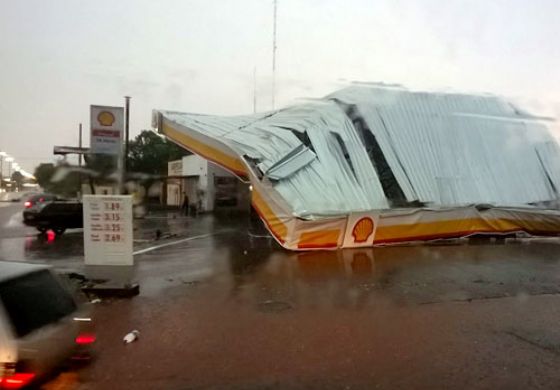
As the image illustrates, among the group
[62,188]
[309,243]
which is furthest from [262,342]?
[62,188]

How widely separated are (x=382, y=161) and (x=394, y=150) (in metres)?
0.83

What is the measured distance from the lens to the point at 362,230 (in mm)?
16969

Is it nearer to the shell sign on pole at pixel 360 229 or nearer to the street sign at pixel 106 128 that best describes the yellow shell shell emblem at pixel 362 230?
the shell sign on pole at pixel 360 229

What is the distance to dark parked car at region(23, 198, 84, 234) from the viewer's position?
835 inches

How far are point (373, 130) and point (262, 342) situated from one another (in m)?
14.1

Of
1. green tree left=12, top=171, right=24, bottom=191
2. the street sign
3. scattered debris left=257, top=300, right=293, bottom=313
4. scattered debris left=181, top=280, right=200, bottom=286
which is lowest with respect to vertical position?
scattered debris left=181, top=280, right=200, bottom=286

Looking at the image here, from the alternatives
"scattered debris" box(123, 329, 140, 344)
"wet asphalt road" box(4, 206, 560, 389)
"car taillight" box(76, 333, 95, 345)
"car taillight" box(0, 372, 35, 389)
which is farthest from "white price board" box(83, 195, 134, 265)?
"car taillight" box(0, 372, 35, 389)

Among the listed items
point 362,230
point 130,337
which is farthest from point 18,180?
point 130,337

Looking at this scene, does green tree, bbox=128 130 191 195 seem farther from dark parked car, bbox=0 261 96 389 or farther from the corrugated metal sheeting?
dark parked car, bbox=0 261 96 389

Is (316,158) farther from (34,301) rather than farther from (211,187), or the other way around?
(211,187)

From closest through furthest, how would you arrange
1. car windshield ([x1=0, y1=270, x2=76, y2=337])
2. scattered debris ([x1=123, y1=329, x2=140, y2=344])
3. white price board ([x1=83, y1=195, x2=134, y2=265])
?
car windshield ([x1=0, y1=270, x2=76, y2=337]) < scattered debris ([x1=123, y1=329, x2=140, y2=344]) < white price board ([x1=83, y1=195, x2=134, y2=265])

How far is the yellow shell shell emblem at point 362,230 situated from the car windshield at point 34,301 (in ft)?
40.6

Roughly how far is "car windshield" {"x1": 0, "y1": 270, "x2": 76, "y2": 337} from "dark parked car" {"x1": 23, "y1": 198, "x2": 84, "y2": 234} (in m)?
17.1

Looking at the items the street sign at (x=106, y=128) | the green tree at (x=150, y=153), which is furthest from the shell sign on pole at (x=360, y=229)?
the green tree at (x=150, y=153)
